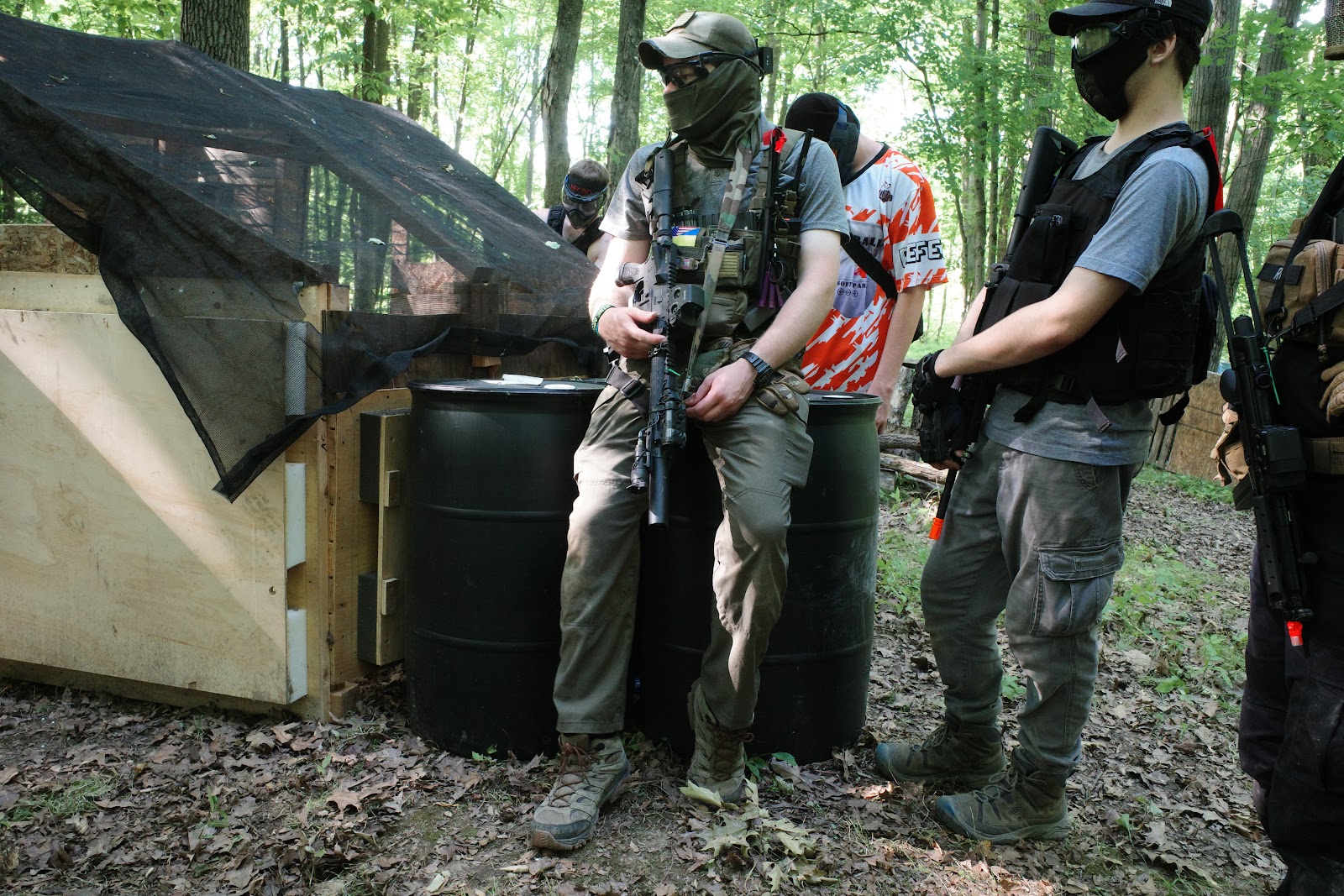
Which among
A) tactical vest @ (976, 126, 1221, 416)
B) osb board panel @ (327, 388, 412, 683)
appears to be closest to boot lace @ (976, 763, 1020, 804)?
tactical vest @ (976, 126, 1221, 416)

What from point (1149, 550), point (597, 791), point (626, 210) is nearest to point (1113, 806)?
point (597, 791)

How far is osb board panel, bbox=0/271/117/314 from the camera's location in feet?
11.4

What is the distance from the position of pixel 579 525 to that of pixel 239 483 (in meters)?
1.27

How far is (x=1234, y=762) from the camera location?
362 cm

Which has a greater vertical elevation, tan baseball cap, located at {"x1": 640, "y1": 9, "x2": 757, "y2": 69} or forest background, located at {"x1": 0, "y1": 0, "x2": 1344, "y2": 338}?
forest background, located at {"x1": 0, "y1": 0, "x2": 1344, "y2": 338}

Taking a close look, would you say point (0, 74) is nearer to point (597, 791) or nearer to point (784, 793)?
point (597, 791)

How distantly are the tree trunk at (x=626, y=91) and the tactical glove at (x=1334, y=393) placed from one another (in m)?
7.57

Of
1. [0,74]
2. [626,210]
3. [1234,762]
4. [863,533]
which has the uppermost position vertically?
[0,74]

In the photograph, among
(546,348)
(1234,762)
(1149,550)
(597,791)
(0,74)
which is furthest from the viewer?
(1149,550)

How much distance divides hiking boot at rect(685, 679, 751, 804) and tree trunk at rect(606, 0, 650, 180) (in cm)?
703

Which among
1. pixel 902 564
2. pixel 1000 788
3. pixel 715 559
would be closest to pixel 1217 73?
pixel 902 564

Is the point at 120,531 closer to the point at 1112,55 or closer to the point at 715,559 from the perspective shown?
the point at 715,559

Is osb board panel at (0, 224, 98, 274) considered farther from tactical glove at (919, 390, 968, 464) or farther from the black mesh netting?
tactical glove at (919, 390, 968, 464)

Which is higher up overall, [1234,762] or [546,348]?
[546,348]
